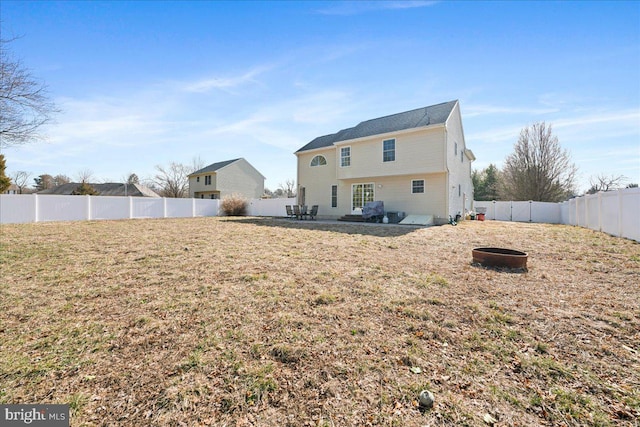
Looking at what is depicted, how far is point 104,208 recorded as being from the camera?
642 inches

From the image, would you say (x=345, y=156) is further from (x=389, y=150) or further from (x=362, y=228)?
(x=362, y=228)

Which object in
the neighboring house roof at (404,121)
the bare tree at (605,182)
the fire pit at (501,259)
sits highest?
the neighboring house roof at (404,121)

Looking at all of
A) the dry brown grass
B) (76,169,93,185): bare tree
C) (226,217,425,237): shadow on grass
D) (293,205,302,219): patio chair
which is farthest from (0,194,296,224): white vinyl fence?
(76,169,93,185): bare tree

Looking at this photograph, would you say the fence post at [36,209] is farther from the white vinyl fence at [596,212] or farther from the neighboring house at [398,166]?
the white vinyl fence at [596,212]

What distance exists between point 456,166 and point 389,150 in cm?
449

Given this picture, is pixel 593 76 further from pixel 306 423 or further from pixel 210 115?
pixel 210 115

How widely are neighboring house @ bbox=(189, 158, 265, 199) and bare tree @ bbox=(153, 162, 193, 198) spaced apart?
5.53 meters

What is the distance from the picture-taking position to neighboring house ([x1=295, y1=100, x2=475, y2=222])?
540 inches

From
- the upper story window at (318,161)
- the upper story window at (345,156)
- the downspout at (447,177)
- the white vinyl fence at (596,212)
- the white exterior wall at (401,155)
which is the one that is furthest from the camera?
the upper story window at (318,161)

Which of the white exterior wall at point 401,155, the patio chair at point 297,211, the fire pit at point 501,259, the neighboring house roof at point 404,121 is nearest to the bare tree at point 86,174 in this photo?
the patio chair at point 297,211

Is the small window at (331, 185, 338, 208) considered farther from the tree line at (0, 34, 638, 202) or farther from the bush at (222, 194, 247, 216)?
the tree line at (0, 34, 638, 202)

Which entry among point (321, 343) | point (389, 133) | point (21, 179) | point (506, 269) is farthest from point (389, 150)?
point (21, 179)

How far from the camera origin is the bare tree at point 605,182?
27422 millimetres

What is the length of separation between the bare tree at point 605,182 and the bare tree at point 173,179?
5351 cm
